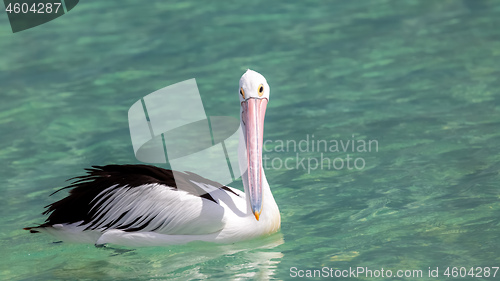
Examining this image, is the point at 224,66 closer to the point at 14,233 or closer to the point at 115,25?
the point at 115,25

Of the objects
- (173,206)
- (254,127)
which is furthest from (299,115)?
(173,206)

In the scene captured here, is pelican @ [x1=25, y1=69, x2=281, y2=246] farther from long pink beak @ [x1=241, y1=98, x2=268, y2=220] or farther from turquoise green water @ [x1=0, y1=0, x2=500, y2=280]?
turquoise green water @ [x1=0, y1=0, x2=500, y2=280]

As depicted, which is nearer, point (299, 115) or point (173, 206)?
point (173, 206)

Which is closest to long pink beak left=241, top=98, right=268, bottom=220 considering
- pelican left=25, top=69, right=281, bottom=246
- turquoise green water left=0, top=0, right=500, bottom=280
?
pelican left=25, top=69, right=281, bottom=246

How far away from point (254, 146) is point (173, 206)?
639mm

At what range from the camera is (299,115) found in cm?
755

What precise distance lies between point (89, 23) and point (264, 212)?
5990 millimetres

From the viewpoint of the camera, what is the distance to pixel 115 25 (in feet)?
33.8

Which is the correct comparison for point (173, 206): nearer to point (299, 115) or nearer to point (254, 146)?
point (254, 146)

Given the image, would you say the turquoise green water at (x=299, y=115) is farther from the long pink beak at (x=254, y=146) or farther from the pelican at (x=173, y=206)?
the long pink beak at (x=254, y=146)

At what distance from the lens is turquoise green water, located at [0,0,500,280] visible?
5008 mm

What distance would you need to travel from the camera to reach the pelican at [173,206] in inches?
200

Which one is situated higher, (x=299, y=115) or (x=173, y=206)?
(x=299, y=115)

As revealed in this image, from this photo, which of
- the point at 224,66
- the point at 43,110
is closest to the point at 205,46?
the point at 224,66
